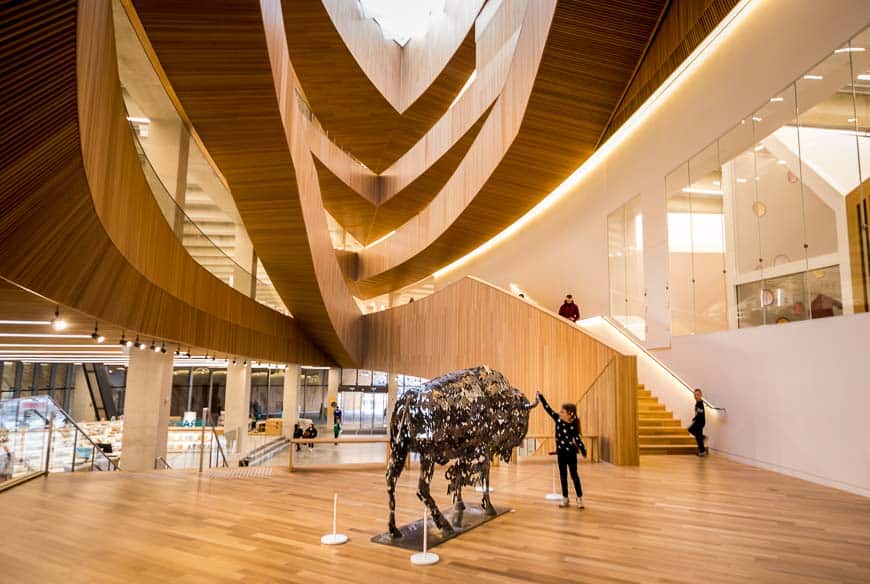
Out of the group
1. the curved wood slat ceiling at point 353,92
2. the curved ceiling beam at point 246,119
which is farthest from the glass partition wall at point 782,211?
the curved wood slat ceiling at point 353,92

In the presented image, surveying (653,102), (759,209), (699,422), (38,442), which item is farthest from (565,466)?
(653,102)

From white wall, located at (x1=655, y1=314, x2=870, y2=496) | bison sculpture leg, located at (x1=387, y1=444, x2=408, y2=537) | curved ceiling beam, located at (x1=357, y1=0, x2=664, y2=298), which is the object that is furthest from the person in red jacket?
bison sculpture leg, located at (x1=387, y1=444, x2=408, y2=537)

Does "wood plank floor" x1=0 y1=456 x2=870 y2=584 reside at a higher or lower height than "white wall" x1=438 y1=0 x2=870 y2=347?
lower

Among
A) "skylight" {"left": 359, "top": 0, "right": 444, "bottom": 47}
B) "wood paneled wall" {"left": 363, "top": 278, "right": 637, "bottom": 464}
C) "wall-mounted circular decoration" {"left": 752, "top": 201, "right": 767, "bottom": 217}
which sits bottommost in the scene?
"wood paneled wall" {"left": 363, "top": 278, "right": 637, "bottom": 464}

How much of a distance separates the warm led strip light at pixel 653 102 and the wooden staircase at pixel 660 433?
631 centimetres

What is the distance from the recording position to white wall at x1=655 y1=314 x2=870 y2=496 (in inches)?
287

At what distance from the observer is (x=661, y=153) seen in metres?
12.6

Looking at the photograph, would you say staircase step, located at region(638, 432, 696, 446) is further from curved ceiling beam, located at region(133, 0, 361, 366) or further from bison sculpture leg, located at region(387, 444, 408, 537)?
curved ceiling beam, located at region(133, 0, 361, 366)

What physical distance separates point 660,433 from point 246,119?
9.50 metres

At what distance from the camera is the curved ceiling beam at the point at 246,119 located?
5863 millimetres

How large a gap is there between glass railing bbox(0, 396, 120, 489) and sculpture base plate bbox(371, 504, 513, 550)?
6.10 m

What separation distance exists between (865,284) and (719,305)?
11.6 ft

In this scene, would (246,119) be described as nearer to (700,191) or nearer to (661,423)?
(700,191)

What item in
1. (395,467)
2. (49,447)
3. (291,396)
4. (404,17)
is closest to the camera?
(395,467)
